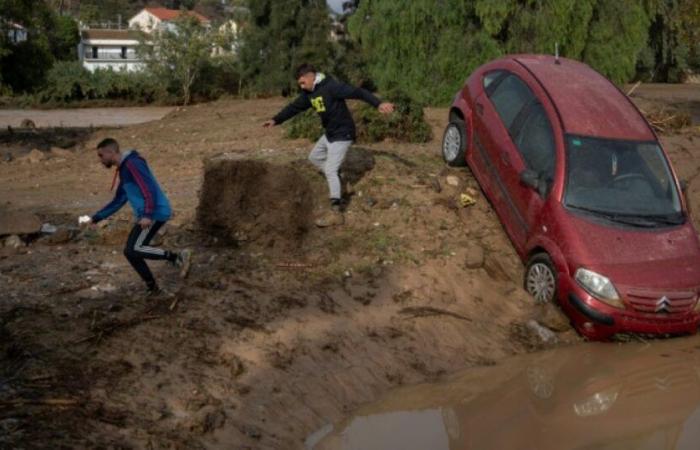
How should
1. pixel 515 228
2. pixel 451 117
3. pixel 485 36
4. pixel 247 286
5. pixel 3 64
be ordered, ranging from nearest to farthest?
pixel 247 286 < pixel 515 228 < pixel 451 117 < pixel 3 64 < pixel 485 36

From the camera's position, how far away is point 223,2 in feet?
366

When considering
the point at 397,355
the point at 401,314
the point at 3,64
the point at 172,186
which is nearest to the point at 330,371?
the point at 397,355

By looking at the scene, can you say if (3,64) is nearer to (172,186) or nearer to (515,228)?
(172,186)

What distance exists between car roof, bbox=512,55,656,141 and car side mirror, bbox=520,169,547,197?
627 mm

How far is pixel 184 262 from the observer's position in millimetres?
8016

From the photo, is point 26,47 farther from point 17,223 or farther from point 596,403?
point 596,403

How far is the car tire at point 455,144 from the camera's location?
1132cm

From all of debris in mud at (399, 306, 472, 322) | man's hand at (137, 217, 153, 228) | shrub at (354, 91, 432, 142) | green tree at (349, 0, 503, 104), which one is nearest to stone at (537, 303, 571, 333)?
debris in mud at (399, 306, 472, 322)

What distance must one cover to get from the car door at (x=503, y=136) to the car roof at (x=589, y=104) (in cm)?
31

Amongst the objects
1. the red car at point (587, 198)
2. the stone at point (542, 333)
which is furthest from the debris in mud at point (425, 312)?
the red car at point (587, 198)

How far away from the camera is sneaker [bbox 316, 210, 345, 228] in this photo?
Result: 32.2 ft

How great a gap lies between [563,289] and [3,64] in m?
15.5

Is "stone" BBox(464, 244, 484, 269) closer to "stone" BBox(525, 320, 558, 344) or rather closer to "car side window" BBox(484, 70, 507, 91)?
"stone" BBox(525, 320, 558, 344)

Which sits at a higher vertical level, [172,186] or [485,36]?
[485,36]
